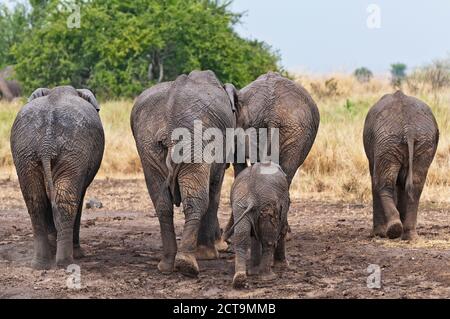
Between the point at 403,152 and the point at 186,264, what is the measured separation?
2973 mm

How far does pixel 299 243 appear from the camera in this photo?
33.0ft

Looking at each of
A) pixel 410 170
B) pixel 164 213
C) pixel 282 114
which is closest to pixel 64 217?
pixel 164 213

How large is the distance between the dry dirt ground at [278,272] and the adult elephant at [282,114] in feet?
2.94

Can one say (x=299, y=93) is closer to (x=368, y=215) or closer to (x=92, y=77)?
(x=368, y=215)

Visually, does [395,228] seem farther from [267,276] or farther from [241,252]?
[241,252]

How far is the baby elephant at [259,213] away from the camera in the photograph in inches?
302

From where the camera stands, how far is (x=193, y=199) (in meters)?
8.00

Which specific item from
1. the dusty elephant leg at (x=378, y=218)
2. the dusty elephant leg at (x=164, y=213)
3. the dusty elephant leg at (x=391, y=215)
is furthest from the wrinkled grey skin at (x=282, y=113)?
the dusty elephant leg at (x=164, y=213)

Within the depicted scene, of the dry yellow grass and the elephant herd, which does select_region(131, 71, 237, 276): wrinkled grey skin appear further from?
the dry yellow grass

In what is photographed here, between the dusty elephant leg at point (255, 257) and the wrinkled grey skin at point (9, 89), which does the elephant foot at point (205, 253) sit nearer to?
the dusty elephant leg at point (255, 257)

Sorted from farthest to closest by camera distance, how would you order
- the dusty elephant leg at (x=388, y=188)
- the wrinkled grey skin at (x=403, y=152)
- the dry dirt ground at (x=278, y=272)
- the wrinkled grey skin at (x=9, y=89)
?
the wrinkled grey skin at (x=9, y=89) → the wrinkled grey skin at (x=403, y=152) → the dusty elephant leg at (x=388, y=188) → the dry dirt ground at (x=278, y=272)

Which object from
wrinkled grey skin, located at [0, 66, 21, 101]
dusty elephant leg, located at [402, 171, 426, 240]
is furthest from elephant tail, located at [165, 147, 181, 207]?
wrinkled grey skin, located at [0, 66, 21, 101]
